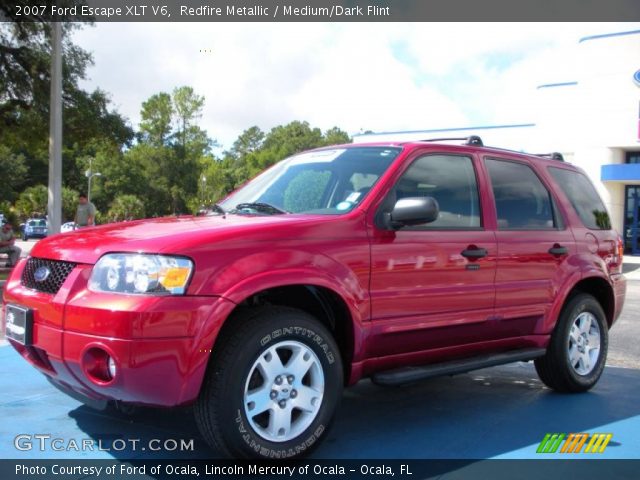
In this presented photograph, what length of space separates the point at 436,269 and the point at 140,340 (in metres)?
1.88

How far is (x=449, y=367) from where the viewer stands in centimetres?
407

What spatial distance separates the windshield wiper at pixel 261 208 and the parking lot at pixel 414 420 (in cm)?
139

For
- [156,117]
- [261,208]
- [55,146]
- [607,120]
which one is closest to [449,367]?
[261,208]

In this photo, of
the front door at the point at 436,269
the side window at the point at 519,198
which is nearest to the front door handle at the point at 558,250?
the side window at the point at 519,198

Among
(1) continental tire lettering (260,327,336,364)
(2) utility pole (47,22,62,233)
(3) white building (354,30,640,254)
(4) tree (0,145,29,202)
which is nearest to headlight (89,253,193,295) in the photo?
(1) continental tire lettering (260,327,336,364)

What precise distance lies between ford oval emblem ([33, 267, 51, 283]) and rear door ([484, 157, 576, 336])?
Result: 2.79 meters

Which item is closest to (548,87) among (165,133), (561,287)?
(561,287)

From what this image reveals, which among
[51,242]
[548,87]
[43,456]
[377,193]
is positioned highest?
[548,87]

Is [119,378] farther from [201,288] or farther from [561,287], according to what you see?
[561,287]

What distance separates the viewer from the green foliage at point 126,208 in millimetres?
60781

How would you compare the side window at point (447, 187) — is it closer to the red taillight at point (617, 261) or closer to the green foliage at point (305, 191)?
the green foliage at point (305, 191)

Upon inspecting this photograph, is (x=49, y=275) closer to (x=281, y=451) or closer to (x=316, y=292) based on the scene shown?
(x=316, y=292)

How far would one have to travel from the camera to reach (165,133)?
70625mm

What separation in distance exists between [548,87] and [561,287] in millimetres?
29052
